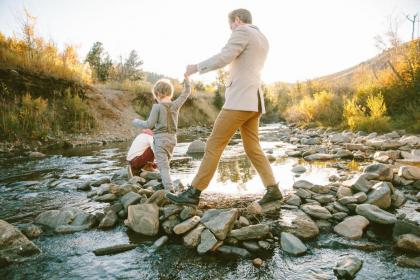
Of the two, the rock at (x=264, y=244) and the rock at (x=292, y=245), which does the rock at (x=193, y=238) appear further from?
the rock at (x=292, y=245)

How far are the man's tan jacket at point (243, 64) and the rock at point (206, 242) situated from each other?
1.25 metres

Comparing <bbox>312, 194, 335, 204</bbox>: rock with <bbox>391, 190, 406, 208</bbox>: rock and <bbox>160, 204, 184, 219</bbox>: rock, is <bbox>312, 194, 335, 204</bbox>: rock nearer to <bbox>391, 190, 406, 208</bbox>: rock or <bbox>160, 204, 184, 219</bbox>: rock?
<bbox>391, 190, 406, 208</bbox>: rock

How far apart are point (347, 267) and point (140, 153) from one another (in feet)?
12.7

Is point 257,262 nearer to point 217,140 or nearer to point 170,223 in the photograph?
point 170,223

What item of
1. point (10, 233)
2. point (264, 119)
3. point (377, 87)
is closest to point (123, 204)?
→ point (10, 233)

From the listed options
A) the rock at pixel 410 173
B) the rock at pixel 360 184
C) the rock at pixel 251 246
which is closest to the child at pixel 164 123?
the rock at pixel 251 246

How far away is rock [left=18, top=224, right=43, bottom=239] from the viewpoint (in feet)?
9.62

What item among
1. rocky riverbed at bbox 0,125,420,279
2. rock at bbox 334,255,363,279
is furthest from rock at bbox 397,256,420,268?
rock at bbox 334,255,363,279

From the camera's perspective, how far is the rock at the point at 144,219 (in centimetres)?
297

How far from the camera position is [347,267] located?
212cm

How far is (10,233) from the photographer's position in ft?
8.52

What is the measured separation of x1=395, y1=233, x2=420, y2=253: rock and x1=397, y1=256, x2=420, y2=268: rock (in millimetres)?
135

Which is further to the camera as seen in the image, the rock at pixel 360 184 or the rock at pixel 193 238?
the rock at pixel 360 184

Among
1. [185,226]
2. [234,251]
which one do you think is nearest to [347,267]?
[234,251]
